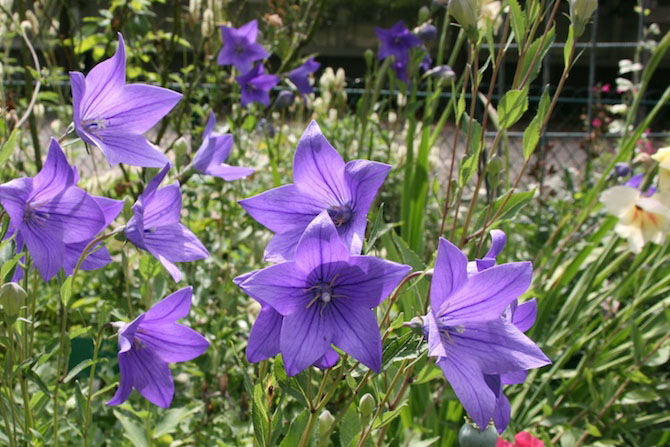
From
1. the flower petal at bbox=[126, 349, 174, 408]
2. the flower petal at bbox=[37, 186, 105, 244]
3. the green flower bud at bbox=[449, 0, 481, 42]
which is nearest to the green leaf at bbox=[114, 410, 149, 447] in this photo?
the flower petal at bbox=[126, 349, 174, 408]

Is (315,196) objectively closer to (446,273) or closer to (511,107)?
(446,273)

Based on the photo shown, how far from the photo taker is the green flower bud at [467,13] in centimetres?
105

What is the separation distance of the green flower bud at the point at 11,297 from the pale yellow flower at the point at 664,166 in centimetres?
132

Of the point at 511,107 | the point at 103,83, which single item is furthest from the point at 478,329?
the point at 103,83

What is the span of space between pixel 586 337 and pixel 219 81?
5.16 feet

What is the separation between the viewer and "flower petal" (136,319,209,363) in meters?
0.97

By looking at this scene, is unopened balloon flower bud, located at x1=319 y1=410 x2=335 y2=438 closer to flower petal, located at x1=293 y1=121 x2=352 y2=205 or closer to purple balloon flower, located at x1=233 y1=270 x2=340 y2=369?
purple balloon flower, located at x1=233 y1=270 x2=340 y2=369

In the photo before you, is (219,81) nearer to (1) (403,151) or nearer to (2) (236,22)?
(2) (236,22)

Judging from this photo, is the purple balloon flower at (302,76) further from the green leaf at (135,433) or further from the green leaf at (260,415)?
the green leaf at (260,415)

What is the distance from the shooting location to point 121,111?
102 centimetres

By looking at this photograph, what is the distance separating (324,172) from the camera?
832mm

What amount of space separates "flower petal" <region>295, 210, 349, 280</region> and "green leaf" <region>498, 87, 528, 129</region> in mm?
440

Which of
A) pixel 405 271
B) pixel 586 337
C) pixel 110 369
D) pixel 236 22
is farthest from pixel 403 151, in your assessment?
pixel 405 271

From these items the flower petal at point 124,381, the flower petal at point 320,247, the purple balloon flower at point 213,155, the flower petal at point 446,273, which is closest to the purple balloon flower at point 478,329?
the flower petal at point 446,273
